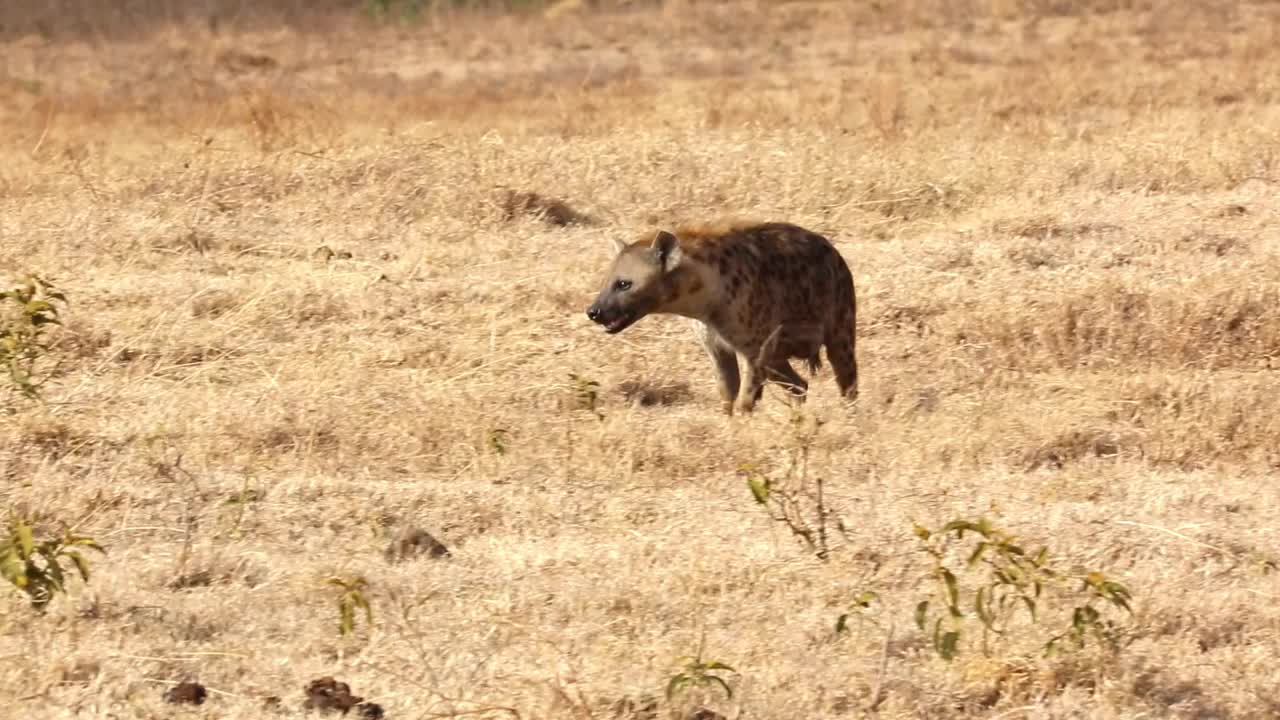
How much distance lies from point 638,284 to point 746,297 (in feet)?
1.31

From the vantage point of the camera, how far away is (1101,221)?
10258mm

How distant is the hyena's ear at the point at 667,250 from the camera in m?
7.91

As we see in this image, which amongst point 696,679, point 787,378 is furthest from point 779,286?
point 696,679

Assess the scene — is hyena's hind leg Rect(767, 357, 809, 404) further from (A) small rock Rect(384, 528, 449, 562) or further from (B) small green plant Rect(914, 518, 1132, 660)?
(A) small rock Rect(384, 528, 449, 562)

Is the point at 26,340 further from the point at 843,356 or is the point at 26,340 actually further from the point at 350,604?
the point at 843,356

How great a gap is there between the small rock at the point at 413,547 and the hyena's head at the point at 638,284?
1.91 meters

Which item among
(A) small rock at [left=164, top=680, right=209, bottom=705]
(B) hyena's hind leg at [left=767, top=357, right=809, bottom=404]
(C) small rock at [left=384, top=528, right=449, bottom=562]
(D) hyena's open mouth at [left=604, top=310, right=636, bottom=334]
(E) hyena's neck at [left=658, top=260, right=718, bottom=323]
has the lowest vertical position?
(B) hyena's hind leg at [left=767, top=357, right=809, bottom=404]

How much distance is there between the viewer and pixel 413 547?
6.12m

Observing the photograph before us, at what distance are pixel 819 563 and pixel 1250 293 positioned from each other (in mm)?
3825

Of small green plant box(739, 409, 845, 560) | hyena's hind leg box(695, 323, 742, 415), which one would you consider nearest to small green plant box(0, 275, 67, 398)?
hyena's hind leg box(695, 323, 742, 415)

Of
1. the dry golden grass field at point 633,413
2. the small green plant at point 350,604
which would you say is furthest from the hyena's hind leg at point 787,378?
the small green plant at point 350,604

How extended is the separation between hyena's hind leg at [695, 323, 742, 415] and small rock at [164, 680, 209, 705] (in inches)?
132

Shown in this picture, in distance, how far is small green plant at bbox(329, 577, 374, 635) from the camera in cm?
512

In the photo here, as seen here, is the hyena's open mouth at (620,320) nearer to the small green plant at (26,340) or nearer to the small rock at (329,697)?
the small green plant at (26,340)
